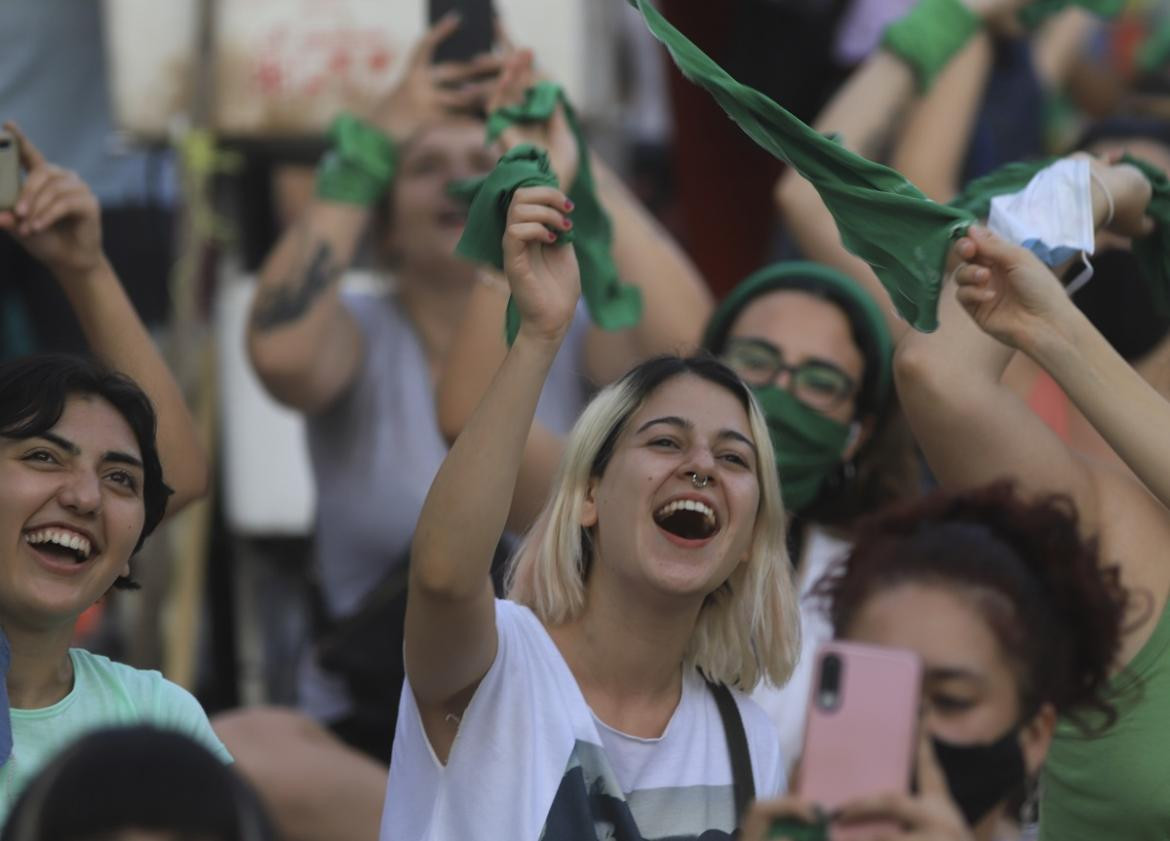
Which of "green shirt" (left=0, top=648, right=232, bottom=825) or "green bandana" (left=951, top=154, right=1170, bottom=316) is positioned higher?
"green bandana" (left=951, top=154, right=1170, bottom=316)

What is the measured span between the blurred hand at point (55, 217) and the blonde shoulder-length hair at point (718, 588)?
0.81m

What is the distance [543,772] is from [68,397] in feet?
2.62

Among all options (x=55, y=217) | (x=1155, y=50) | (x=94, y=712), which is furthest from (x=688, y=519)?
(x=1155, y=50)

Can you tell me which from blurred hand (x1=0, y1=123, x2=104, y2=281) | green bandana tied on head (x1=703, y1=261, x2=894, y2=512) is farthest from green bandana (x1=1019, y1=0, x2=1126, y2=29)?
blurred hand (x1=0, y1=123, x2=104, y2=281)

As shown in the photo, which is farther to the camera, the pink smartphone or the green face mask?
the green face mask

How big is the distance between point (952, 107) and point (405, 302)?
127cm

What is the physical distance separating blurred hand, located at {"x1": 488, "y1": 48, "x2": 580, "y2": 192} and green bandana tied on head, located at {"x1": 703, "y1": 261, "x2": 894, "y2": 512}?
0.58 metres

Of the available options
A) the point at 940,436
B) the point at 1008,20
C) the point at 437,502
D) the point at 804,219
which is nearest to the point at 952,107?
the point at 1008,20

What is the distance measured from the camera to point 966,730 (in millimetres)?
2195

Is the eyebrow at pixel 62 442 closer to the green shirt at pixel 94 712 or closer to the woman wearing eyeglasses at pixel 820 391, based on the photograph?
the green shirt at pixel 94 712

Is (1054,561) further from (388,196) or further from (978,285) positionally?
(388,196)

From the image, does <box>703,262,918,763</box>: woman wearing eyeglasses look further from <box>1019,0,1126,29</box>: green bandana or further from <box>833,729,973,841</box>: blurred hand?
<box>833,729,973,841</box>: blurred hand

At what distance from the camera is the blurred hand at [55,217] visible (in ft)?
10.2

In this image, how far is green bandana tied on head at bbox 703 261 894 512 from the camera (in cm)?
378
